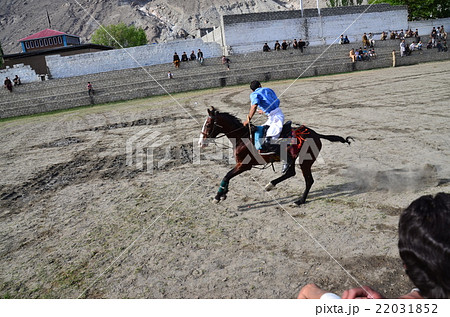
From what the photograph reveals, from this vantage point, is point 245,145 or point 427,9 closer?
point 245,145

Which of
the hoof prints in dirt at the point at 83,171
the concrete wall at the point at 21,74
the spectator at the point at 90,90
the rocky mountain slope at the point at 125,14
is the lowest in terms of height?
the hoof prints in dirt at the point at 83,171

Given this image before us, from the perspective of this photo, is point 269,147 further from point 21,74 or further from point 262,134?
point 21,74

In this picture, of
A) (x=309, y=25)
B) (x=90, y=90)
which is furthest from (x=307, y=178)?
(x=309, y=25)

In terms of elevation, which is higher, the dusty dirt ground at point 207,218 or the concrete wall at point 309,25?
the concrete wall at point 309,25

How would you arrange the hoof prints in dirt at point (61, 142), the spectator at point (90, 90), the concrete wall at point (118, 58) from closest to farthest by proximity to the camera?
the hoof prints in dirt at point (61, 142), the spectator at point (90, 90), the concrete wall at point (118, 58)

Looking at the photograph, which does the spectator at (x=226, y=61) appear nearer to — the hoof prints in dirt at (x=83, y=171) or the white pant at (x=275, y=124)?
the hoof prints in dirt at (x=83, y=171)

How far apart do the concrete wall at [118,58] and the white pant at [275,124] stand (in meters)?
31.2

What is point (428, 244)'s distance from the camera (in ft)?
4.71

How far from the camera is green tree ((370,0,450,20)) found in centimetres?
4994

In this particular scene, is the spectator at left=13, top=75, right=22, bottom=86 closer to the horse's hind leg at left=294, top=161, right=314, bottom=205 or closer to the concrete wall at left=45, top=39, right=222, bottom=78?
the concrete wall at left=45, top=39, right=222, bottom=78

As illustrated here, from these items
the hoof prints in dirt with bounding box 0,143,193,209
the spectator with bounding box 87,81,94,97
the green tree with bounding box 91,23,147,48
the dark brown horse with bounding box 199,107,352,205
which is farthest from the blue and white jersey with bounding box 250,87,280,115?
the green tree with bounding box 91,23,147,48

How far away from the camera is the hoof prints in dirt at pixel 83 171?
8.77m

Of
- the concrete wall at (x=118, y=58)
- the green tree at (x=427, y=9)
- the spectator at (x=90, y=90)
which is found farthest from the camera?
the green tree at (x=427, y=9)

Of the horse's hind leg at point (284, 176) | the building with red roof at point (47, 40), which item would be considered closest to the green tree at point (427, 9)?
the horse's hind leg at point (284, 176)
